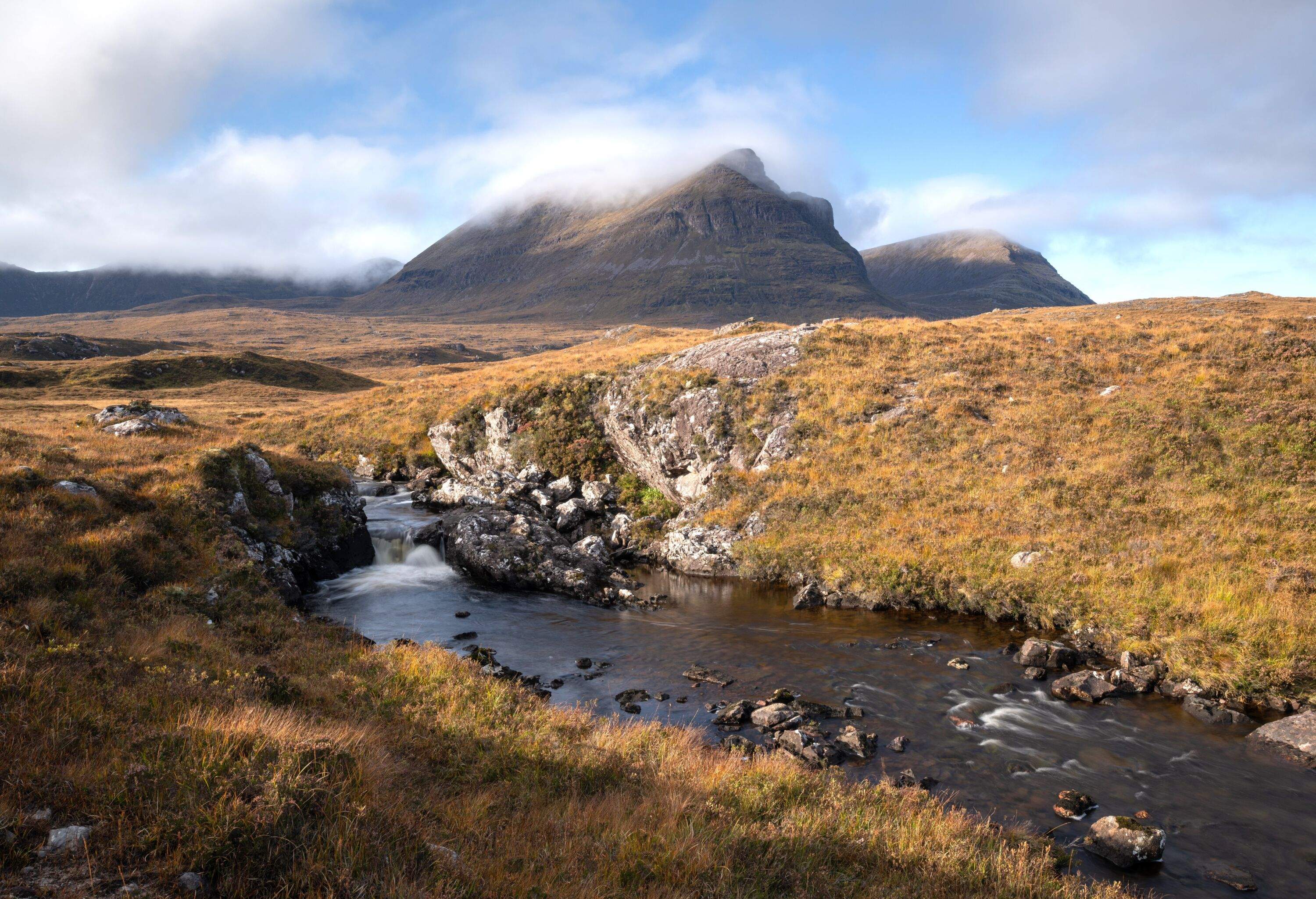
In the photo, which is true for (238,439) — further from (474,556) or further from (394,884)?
(394,884)

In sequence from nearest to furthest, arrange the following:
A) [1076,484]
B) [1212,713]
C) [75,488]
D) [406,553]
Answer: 1. [1212,713]
2. [75,488]
3. [1076,484]
4. [406,553]

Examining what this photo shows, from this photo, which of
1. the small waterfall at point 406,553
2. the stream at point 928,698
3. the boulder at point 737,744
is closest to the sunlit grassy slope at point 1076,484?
the stream at point 928,698

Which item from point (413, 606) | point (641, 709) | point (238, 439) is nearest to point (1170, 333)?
point (641, 709)

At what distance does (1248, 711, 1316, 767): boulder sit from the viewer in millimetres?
11789

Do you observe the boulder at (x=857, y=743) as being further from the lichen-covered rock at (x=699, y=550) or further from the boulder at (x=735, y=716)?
the lichen-covered rock at (x=699, y=550)

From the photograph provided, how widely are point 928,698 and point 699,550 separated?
1127 centimetres

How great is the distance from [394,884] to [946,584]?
18421 millimetres

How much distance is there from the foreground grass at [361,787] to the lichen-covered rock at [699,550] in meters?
11.9

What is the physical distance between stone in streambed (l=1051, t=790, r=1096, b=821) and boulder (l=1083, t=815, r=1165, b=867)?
678 mm

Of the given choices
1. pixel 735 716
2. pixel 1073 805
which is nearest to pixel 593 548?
pixel 735 716

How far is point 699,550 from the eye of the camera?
80.3 ft

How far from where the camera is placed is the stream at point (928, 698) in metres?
10.2

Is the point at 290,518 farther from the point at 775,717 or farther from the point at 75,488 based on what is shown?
the point at 775,717

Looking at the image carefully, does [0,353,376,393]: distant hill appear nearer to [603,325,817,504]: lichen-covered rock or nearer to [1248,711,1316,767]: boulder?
[603,325,817,504]: lichen-covered rock
